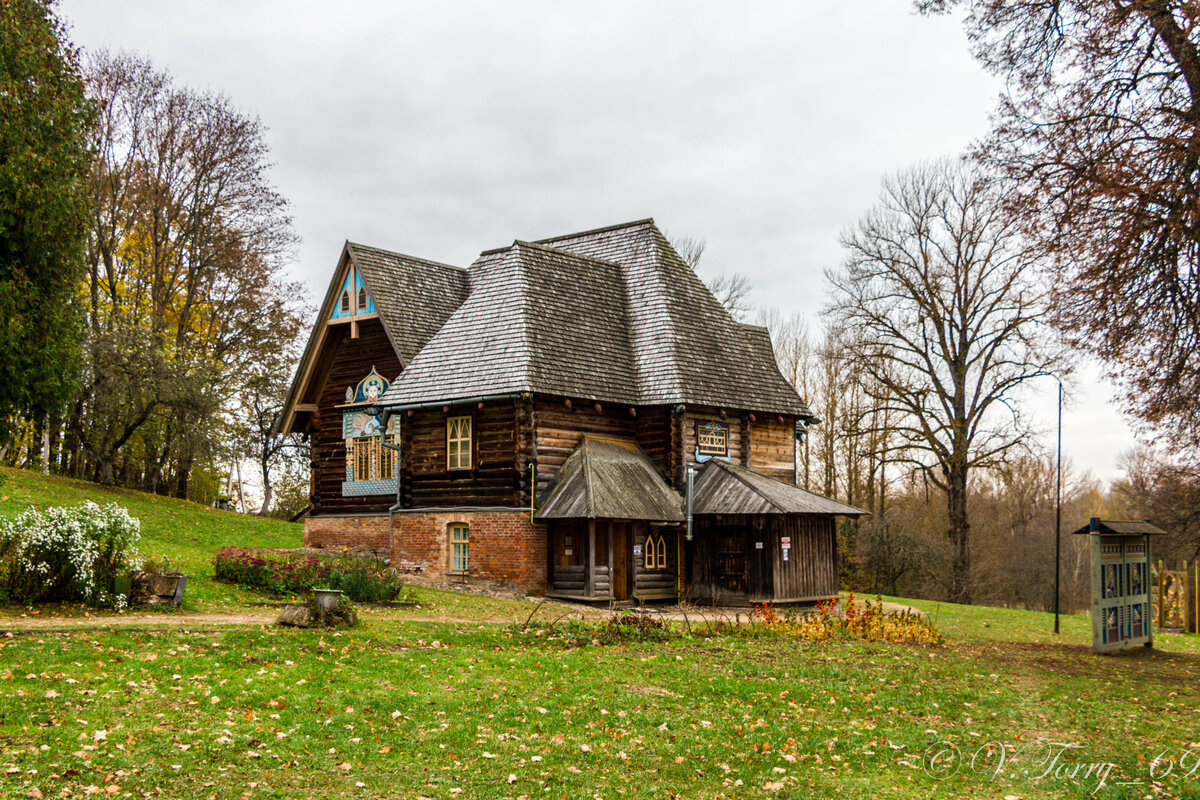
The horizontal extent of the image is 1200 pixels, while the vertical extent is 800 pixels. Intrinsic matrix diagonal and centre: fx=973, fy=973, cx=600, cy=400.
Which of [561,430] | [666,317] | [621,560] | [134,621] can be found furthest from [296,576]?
[666,317]

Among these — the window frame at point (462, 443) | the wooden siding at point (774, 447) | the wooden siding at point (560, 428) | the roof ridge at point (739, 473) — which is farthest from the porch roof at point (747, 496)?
the window frame at point (462, 443)

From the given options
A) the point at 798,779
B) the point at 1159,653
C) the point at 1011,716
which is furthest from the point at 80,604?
the point at 1159,653

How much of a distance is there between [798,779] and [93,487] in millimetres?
33564

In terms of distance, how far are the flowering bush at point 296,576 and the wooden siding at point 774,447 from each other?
12796 millimetres

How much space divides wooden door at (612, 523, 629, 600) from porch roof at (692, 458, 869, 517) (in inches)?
82.2

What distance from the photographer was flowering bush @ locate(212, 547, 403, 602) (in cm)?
2078

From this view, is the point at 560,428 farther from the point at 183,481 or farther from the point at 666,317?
the point at 183,481

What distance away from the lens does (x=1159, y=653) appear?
18625 mm

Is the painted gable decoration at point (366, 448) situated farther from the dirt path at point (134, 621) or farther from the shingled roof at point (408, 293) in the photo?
the dirt path at point (134, 621)

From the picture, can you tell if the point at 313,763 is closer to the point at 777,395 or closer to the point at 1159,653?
the point at 1159,653

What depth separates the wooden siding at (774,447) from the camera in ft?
100

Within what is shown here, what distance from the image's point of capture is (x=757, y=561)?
85.0 feet

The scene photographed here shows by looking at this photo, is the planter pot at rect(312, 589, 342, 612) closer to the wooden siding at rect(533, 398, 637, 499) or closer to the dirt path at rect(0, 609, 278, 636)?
the dirt path at rect(0, 609, 278, 636)

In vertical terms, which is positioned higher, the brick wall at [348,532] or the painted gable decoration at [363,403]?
the painted gable decoration at [363,403]
